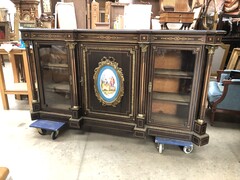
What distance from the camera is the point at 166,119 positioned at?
199 centimetres

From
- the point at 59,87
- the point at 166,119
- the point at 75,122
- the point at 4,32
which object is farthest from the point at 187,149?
the point at 4,32

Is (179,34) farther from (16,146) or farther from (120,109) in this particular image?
(16,146)

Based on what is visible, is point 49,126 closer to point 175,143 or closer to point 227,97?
point 175,143

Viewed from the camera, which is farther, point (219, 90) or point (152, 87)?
point (219, 90)

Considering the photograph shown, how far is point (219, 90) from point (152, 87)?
1.31 metres

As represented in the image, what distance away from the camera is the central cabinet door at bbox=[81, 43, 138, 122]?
1.91 m

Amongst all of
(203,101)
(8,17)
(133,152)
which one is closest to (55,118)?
(133,152)

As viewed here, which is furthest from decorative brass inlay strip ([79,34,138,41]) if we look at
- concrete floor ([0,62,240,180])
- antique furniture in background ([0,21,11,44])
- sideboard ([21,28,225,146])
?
antique furniture in background ([0,21,11,44])

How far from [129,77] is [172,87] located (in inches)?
19.0

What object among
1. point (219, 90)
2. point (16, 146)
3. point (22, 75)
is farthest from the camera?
point (22, 75)

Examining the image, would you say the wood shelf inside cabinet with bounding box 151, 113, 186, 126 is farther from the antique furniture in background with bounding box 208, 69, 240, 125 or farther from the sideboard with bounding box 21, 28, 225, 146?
the antique furniture in background with bounding box 208, 69, 240, 125

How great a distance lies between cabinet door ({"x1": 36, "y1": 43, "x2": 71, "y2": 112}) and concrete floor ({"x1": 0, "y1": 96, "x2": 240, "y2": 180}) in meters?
0.39

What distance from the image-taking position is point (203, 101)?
178 centimetres

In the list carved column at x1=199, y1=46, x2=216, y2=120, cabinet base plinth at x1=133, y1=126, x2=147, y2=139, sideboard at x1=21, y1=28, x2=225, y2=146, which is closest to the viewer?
carved column at x1=199, y1=46, x2=216, y2=120
